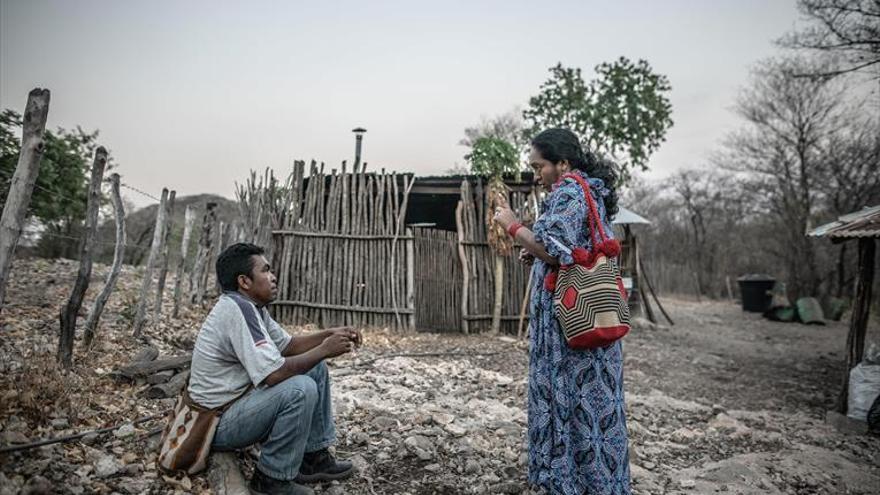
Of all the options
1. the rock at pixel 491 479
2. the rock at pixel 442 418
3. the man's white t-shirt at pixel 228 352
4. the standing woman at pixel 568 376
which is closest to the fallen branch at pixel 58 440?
the man's white t-shirt at pixel 228 352

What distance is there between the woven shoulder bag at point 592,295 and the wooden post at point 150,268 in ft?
15.9

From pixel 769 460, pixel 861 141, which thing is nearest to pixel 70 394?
pixel 769 460

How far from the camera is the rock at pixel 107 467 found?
2270 millimetres

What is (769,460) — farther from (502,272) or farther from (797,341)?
(797,341)

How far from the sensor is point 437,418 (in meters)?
3.58

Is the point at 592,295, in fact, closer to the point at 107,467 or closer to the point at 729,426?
the point at 107,467

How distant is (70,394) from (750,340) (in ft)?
38.6

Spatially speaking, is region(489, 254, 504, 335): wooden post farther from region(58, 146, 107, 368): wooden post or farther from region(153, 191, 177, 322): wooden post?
region(58, 146, 107, 368): wooden post

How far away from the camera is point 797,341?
10078mm

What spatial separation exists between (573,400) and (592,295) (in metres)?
0.54

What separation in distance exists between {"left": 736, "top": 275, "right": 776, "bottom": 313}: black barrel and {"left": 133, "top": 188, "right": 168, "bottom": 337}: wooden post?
16.6m

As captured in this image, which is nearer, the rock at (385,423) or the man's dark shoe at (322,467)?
the man's dark shoe at (322,467)

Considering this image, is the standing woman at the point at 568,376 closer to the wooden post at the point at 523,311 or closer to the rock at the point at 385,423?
the rock at the point at 385,423

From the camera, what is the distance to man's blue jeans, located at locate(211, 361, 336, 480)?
212cm
